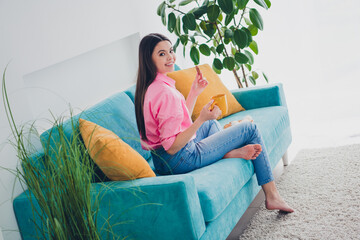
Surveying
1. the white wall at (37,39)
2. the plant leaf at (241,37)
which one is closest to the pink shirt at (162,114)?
the white wall at (37,39)

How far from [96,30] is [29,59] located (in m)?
0.74

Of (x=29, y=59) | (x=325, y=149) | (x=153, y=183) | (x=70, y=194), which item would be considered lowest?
(x=325, y=149)

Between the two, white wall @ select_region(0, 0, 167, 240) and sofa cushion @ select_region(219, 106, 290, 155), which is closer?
white wall @ select_region(0, 0, 167, 240)

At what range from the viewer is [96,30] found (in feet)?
9.91

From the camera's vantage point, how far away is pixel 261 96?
10.8 feet

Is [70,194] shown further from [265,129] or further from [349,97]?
[349,97]

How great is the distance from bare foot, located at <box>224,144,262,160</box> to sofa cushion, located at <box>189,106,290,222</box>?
0.11 feet

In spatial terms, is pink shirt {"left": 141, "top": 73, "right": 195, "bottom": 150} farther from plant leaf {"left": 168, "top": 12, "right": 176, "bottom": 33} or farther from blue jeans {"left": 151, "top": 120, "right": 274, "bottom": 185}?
plant leaf {"left": 168, "top": 12, "right": 176, "bottom": 33}

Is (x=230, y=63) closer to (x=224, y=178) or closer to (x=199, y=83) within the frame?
(x=199, y=83)

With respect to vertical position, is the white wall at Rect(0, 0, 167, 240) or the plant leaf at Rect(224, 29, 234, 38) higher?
the white wall at Rect(0, 0, 167, 240)

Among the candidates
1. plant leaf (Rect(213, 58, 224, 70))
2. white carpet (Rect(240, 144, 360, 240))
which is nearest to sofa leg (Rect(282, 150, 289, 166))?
white carpet (Rect(240, 144, 360, 240))

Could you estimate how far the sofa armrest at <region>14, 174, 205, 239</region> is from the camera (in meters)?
1.81

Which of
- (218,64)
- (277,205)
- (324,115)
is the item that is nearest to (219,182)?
(277,205)

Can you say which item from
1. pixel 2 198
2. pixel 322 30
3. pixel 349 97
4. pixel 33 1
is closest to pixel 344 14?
pixel 322 30
